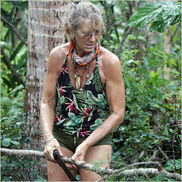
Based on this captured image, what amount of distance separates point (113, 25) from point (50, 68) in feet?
9.68

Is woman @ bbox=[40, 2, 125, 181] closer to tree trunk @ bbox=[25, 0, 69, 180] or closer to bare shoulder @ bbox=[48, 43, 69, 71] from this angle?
bare shoulder @ bbox=[48, 43, 69, 71]

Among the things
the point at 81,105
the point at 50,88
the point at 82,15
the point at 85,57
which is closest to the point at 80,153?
the point at 81,105

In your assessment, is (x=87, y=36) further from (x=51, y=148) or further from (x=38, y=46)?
(x=38, y=46)

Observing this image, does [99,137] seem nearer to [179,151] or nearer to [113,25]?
[179,151]

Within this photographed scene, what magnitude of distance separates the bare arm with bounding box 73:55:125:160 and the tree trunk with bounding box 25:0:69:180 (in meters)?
1.42

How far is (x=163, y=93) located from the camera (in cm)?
424

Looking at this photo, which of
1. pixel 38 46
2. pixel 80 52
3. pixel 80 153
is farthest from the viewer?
pixel 38 46

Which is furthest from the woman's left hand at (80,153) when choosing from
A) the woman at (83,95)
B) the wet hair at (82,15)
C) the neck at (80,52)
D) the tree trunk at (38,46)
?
the tree trunk at (38,46)

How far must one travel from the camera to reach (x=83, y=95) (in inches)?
105

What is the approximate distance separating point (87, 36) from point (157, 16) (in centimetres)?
55

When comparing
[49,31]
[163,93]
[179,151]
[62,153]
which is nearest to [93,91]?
[62,153]

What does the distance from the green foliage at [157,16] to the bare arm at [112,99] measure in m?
0.33

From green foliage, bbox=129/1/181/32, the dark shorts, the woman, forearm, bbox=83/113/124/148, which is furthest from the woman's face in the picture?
the dark shorts

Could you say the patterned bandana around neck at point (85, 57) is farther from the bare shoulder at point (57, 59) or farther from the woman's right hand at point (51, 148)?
the woman's right hand at point (51, 148)
